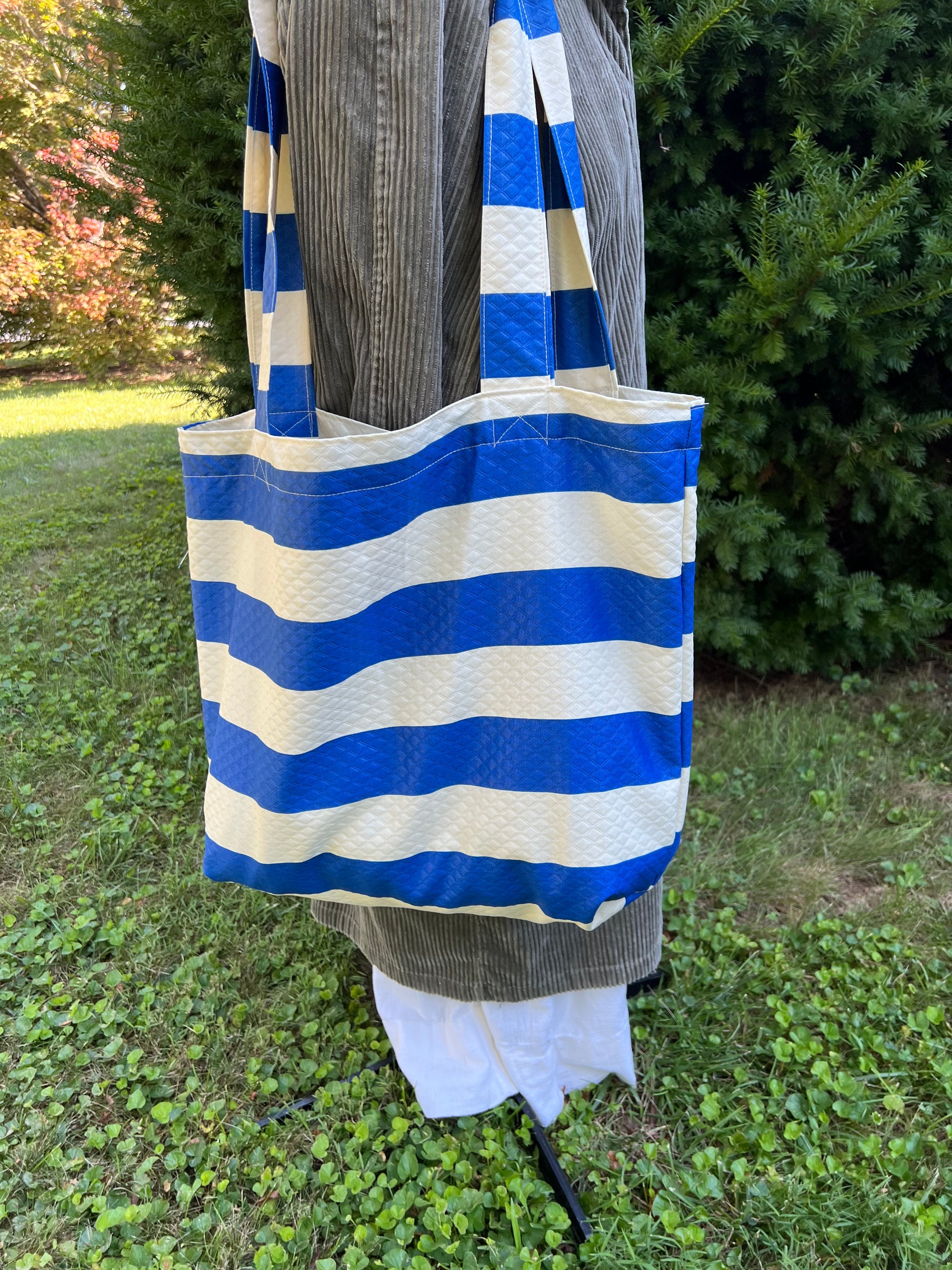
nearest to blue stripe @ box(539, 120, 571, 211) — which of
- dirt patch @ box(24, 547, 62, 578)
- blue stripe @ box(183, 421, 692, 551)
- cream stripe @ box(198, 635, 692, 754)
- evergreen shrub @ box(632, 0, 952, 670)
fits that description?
blue stripe @ box(183, 421, 692, 551)

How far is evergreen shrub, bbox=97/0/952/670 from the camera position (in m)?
2.20

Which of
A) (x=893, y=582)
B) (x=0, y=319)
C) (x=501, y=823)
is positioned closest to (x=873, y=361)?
(x=893, y=582)

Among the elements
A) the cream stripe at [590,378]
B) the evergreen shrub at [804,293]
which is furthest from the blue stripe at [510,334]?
the evergreen shrub at [804,293]

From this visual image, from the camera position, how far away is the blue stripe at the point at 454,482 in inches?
35.8

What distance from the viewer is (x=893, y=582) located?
111 inches

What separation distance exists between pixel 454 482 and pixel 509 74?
43cm

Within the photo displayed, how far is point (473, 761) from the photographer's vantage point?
104 centimetres

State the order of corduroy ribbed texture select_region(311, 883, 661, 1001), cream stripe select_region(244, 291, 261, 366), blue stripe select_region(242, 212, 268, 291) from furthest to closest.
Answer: corduroy ribbed texture select_region(311, 883, 661, 1001), cream stripe select_region(244, 291, 261, 366), blue stripe select_region(242, 212, 268, 291)

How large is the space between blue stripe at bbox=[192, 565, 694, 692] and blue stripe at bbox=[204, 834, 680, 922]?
251mm

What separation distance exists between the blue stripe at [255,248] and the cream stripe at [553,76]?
35cm

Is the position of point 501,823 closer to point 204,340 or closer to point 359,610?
point 359,610

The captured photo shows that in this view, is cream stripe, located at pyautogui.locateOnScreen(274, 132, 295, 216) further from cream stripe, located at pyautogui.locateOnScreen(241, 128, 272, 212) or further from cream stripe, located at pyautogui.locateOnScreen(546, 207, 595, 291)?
cream stripe, located at pyautogui.locateOnScreen(546, 207, 595, 291)

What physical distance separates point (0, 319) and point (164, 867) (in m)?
12.7

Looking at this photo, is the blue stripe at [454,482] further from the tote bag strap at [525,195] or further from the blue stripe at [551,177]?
the blue stripe at [551,177]
